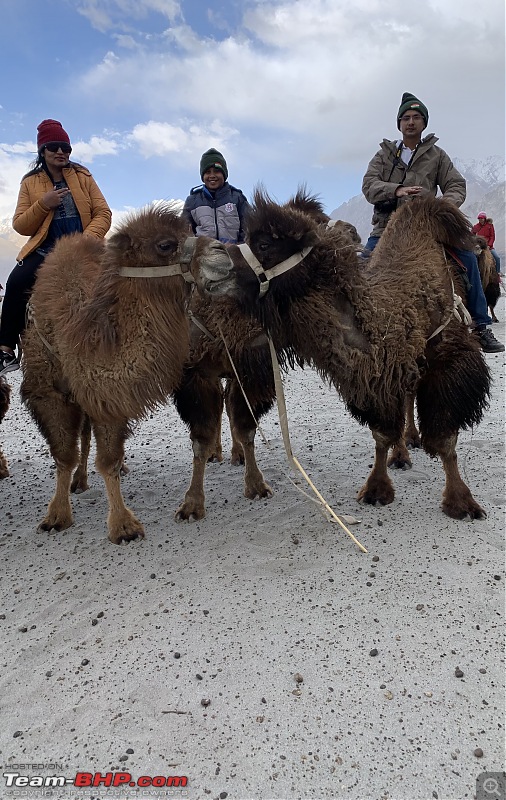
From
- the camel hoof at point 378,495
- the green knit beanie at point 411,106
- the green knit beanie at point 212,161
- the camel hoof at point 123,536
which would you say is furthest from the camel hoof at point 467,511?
the green knit beanie at point 212,161

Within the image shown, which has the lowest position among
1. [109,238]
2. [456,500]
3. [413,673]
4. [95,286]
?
[413,673]

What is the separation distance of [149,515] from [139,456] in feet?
5.44

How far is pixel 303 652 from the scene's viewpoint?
274cm

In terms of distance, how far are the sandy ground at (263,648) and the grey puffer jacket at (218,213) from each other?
2.72 m

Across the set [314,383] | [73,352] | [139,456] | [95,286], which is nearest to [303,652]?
[73,352]

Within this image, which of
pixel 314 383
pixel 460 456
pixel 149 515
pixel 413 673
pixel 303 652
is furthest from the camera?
pixel 314 383

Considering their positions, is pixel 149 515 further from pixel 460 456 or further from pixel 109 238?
pixel 460 456

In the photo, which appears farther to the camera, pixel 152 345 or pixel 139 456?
pixel 139 456

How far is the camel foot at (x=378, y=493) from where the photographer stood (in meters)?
4.44

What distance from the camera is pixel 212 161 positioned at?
226 inches

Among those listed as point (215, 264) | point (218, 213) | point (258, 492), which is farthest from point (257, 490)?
point (218, 213)

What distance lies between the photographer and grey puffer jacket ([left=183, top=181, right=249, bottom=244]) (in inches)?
219

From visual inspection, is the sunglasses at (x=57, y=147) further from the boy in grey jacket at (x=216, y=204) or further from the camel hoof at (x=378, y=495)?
the camel hoof at (x=378, y=495)

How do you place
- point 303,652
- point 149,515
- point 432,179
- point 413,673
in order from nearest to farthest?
point 413,673
point 303,652
point 149,515
point 432,179
